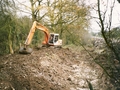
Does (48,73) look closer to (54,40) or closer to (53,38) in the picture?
(53,38)

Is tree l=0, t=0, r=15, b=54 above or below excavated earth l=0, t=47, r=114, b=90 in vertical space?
above

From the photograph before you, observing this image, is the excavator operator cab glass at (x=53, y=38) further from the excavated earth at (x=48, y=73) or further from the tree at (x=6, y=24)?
the tree at (x=6, y=24)

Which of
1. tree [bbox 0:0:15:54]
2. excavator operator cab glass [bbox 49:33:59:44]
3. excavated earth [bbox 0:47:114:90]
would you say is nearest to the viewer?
excavated earth [bbox 0:47:114:90]

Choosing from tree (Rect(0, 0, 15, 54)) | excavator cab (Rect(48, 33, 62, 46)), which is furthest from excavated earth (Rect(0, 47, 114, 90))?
tree (Rect(0, 0, 15, 54))

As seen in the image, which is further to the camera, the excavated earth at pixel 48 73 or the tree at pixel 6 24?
the tree at pixel 6 24

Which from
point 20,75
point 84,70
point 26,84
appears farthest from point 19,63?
point 84,70

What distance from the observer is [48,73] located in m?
12.3

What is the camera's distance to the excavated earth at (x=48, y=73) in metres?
11.0

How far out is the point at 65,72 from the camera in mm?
12977

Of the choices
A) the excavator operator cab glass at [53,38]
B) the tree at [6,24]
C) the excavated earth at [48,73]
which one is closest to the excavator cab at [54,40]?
the excavator operator cab glass at [53,38]

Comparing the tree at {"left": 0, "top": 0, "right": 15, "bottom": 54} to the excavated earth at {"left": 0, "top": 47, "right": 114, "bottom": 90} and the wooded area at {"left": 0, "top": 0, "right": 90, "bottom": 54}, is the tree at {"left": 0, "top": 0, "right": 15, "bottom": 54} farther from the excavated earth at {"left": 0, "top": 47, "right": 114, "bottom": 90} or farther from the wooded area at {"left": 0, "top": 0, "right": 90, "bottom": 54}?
the excavated earth at {"left": 0, "top": 47, "right": 114, "bottom": 90}

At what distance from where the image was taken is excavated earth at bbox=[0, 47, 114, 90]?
10961 millimetres

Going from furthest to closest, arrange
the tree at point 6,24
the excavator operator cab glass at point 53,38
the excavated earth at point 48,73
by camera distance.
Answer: the excavator operator cab glass at point 53,38 → the tree at point 6,24 → the excavated earth at point 48,73

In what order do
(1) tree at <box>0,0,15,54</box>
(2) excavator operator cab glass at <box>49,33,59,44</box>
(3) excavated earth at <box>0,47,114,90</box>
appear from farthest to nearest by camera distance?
(2) excavator operator cab glass at <box>49,33,59,44</box>
(1) tree at <box>0,0,15,54</box>
(3) excavated earth at <box>0,47,114,90</box>
